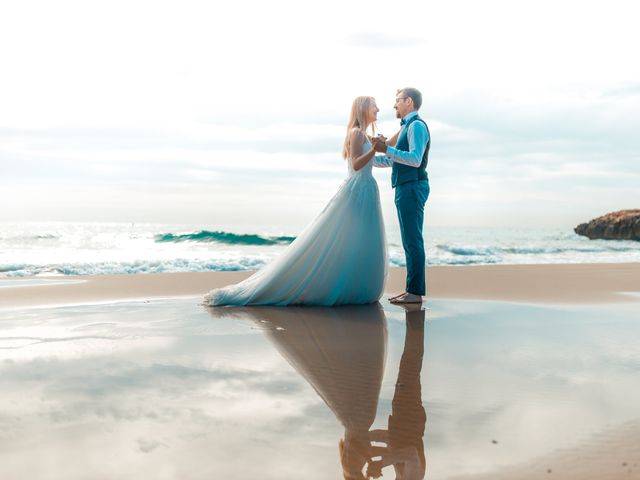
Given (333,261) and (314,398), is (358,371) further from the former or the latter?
(333,261)

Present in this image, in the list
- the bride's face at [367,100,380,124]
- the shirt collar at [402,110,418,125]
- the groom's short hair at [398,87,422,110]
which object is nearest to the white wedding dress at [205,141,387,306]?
the bride's face at [367,100,380,124]

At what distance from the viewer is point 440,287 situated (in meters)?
9.01

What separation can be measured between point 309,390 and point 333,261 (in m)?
3.38

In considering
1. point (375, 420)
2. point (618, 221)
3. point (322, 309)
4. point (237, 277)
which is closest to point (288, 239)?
point (237, 277)

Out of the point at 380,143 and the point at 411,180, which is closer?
the point at 380,143

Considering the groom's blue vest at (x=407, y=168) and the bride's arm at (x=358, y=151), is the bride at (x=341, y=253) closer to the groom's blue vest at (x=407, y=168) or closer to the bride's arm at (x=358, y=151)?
the bride's arm at (x=358, y=151)

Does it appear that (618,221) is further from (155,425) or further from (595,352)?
(155,425)

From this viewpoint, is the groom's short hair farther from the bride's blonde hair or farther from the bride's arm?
the bride's arm

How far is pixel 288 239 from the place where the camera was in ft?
95.3

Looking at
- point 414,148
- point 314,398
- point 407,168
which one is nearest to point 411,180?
point 407,168

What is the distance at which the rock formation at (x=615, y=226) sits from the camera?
45.4 m

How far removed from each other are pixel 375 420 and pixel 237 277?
8.05 m

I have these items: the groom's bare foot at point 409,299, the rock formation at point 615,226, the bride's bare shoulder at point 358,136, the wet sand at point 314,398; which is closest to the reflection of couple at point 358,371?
the wet sand at point 314,398

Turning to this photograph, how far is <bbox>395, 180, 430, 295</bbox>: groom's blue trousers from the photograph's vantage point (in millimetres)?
6832
